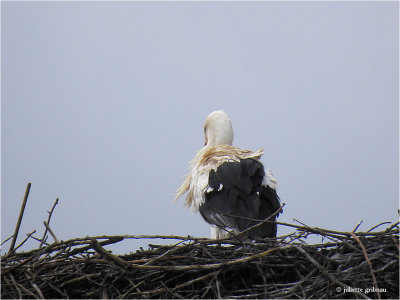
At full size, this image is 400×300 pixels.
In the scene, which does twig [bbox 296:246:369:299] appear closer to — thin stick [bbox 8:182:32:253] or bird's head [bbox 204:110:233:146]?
thin stick [bbox 8:182:32:253]

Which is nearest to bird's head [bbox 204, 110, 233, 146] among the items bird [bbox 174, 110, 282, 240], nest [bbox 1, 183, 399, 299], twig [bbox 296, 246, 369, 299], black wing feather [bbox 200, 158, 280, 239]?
bird [bbox 174, 110, 282, 240]

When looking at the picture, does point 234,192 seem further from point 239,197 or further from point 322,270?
point 322,270

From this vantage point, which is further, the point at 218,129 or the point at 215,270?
the point at 218,129

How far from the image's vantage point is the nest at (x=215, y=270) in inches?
69.9

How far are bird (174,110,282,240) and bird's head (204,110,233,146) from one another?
644 mm

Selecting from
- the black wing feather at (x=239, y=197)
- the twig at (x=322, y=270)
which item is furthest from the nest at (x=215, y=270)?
the black wing feather at (x=239, y=197)

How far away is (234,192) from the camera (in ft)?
9.75

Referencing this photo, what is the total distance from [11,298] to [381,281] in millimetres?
1127

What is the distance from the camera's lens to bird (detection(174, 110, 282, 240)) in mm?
2908

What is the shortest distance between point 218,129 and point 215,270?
2327mm

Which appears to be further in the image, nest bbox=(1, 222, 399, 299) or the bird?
the bird

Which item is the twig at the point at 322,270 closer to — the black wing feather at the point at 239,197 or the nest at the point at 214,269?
the nest at the point at 214,269

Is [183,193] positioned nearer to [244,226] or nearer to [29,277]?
[244,226]

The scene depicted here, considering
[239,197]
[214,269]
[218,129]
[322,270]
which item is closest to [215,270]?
[214,269]
